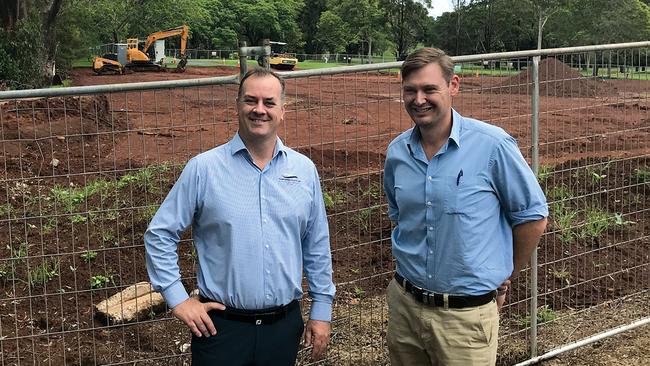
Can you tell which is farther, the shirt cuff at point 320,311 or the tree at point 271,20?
the tree at point 271,20

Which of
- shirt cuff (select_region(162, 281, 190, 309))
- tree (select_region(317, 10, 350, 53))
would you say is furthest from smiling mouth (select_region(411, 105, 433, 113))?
tree (select_region(317, 10, 350, 53))

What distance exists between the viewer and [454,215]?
2979 mm

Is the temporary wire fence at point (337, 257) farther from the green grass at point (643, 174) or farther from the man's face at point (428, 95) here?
the man's face at point (428, 95)

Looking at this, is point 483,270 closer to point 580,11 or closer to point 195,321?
point 195,321

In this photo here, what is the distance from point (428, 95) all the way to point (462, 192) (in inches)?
17.7

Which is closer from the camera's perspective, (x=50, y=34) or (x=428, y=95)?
(x=428, y=95)

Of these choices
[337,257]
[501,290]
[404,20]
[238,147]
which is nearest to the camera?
[238,147]

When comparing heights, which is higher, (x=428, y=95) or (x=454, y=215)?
(x=428, y=95)

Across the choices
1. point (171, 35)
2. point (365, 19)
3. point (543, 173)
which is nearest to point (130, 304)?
point (543, 173)

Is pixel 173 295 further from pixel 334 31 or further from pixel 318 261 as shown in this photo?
pixel 334 31

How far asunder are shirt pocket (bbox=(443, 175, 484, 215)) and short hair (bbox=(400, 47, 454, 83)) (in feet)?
1.43

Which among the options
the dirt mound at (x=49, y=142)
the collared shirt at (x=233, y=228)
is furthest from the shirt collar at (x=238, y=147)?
the dirt mound at (x=49, y=142)

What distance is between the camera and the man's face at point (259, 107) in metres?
2.84

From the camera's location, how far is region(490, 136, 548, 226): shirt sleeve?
2.93 meters
